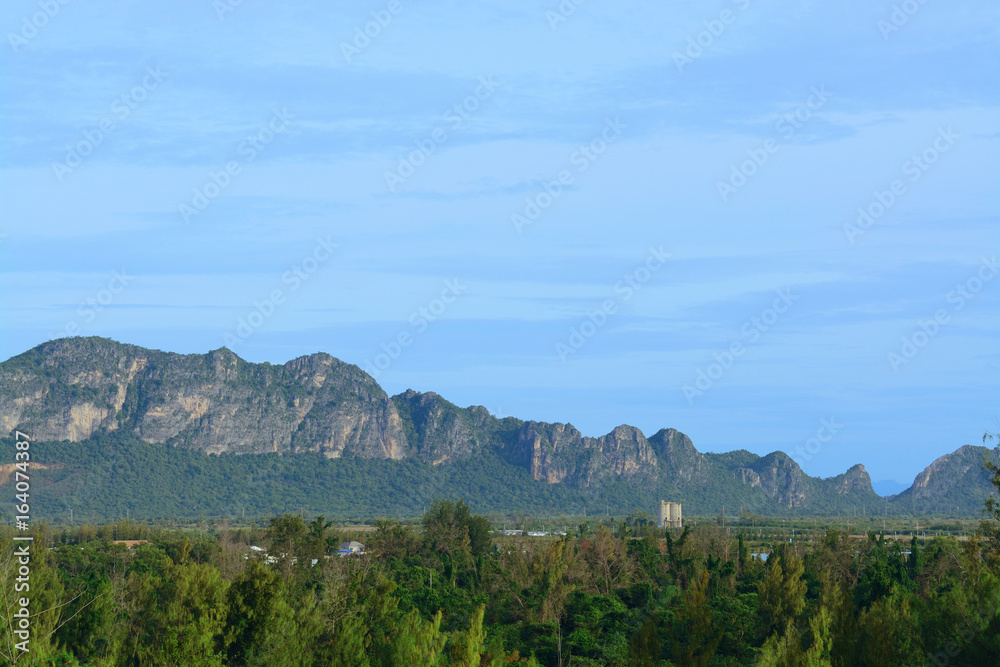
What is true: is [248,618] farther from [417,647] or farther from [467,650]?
[467,650]

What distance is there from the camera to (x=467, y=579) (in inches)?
2948

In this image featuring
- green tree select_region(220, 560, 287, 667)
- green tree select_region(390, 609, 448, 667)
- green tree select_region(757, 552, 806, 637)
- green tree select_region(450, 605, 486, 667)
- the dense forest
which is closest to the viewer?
green tree select_region(450, 605, 486, 667)

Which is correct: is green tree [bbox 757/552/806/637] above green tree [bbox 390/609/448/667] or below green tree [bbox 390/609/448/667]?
above

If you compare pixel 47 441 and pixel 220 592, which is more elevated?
pixel 47 441

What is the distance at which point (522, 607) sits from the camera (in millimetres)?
59500

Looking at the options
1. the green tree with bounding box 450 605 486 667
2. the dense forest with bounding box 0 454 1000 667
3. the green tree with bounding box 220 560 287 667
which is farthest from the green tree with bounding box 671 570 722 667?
the green tree with bounding box 220 560 287 667

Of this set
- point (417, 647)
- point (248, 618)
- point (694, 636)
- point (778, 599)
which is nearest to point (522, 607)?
point (778, 599)

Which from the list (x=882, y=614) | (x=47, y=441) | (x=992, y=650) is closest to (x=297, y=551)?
(x=882, y=614)

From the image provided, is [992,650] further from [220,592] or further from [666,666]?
[220,592]

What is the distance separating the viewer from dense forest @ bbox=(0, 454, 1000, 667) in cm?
3319

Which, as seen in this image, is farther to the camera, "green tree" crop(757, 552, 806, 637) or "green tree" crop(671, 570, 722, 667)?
"green tree" crop(757, 552, 806, 637)

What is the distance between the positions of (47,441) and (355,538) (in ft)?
325

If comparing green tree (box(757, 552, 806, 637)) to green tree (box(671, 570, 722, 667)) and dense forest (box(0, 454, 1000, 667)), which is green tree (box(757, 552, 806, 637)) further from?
green tree (box(671, 570, 722, 667))

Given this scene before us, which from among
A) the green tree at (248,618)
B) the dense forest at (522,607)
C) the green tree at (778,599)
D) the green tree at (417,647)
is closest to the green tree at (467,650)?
the dense forest at (522,607)
